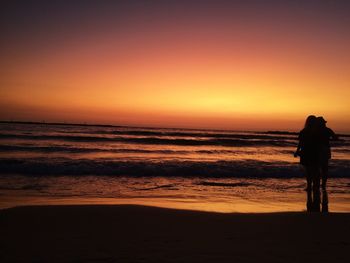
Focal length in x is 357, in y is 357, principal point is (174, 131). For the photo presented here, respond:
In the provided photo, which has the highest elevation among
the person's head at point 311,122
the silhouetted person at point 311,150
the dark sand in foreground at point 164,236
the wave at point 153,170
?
the person's head at point 311,122

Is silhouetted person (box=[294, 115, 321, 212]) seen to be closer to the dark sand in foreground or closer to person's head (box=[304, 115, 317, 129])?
person's head (box=[304, 115, 317, 129])

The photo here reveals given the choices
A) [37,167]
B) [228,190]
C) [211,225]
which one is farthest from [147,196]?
[37,167]

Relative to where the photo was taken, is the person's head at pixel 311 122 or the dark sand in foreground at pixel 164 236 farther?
the person's head at pixel 311 122

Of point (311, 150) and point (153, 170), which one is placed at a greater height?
point (311, 150)

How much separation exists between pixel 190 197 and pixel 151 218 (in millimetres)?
3806

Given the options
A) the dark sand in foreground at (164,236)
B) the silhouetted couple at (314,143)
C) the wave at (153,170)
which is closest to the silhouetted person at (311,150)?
the silhouetted couple at (314,143)

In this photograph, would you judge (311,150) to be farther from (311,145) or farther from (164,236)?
(164,236)

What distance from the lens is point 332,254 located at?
176 inches

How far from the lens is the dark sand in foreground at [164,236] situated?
4.28 meters

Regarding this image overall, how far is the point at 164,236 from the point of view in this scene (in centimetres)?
522

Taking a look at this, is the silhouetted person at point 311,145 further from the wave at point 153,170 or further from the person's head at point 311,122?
the wave at point 153,170

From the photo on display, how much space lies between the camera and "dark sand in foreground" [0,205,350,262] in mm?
4277

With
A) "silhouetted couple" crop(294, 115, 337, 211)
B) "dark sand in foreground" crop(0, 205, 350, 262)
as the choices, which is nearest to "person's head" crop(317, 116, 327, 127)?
"silhouetted couple" crop(294, 115, 337, 211)

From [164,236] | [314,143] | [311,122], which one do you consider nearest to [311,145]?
[314,143]
